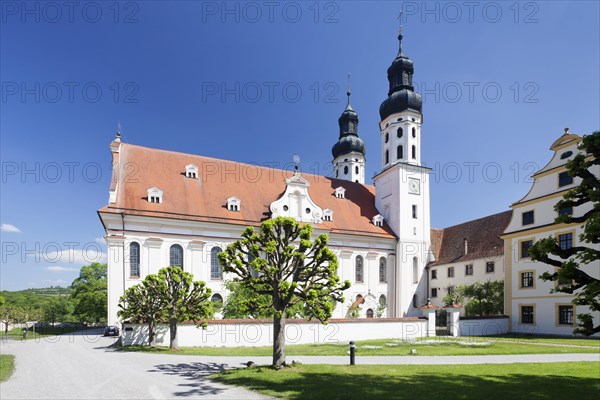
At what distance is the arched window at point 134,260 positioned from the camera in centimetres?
3155

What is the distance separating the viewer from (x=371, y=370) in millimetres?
14516

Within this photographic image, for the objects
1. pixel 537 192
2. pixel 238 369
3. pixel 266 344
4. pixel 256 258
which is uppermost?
pixel 537 192

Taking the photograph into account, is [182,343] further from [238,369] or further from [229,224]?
[229,224]

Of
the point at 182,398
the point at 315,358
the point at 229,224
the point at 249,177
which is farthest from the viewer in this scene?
the point at 249,177

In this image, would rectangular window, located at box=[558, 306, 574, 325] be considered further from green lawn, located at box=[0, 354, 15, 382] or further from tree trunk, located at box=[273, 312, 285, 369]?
green lawn, located at box=[0, 354, 15, 382]

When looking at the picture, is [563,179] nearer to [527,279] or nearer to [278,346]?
[527,279]

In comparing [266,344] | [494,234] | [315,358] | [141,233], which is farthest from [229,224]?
[494,234]

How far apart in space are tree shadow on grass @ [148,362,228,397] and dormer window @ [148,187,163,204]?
66.0 ft

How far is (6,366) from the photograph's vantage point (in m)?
16.7

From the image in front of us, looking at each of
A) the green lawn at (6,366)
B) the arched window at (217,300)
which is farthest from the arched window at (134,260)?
the green lawn at (6,366)

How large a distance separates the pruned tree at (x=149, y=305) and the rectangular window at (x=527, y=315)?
27.6 meters

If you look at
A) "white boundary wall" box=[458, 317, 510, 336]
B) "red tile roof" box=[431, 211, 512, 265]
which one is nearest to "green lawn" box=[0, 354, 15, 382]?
"white boundary wall" box=[458, 317, 510, 336]

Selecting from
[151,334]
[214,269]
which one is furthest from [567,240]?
[151,334]

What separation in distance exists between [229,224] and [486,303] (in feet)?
80.3
